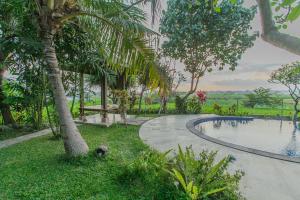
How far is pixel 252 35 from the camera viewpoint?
11859 mm

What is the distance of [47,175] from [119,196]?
1.67 metres

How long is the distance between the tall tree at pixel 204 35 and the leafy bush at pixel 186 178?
9.02 m

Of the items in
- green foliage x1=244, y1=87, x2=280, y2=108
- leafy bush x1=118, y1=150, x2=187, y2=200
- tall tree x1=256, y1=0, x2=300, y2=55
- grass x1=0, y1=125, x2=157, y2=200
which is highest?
tall tree x1=256, y1=0, x2=300, y2=55

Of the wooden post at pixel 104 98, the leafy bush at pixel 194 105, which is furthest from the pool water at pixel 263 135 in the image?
the wooden post at pixel 104 98

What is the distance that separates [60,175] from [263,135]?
26.6 ft

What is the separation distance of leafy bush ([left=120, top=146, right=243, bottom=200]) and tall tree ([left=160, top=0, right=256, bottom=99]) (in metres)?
9.02

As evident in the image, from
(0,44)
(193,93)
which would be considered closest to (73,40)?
(0,44)

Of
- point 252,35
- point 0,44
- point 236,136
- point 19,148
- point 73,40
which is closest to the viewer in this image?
point 19,148

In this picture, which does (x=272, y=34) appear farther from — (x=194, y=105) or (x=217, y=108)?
(x=217, y=108)

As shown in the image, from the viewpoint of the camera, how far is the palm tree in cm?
366

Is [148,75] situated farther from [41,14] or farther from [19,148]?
[19,148]

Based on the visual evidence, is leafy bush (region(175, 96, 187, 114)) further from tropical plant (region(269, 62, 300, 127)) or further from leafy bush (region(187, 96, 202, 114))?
tropical plant (region(269, 62, 300, 127))

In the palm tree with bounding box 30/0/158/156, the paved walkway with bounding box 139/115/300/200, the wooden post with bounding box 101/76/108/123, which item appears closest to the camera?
the paved walkway with bounding box 139/115/300/200

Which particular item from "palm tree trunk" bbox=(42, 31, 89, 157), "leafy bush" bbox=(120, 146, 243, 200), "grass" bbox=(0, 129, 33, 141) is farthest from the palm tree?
"grass" bbox=(0, 129, 33, 141)
